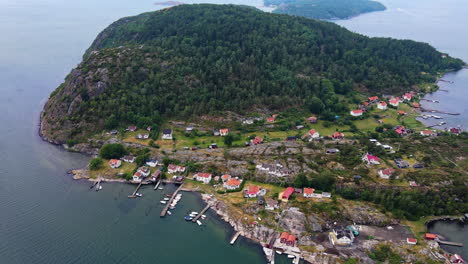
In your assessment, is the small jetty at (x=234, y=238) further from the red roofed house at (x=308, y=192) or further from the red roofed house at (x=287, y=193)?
the red roofed house at (x=308, y=192)

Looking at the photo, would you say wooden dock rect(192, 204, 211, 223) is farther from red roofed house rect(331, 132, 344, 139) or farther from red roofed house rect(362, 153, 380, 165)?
red roofed house rect(331, 132, 344, 139)

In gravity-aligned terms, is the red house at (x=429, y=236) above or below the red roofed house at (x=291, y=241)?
above

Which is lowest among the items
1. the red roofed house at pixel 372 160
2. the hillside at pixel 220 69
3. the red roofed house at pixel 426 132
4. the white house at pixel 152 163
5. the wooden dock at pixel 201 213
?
the wooden dock at pixel 201 213

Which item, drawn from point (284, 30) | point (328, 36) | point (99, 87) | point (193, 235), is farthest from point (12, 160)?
point (328, 36)

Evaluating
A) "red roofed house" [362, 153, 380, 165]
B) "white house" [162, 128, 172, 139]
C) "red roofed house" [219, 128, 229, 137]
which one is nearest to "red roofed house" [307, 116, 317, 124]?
"red roofed house" [362, 153, 380, 165]

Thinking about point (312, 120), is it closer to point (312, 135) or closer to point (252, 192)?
point (312, 135)

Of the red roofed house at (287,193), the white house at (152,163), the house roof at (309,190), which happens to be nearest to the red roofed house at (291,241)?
the red roofed house at (287,193)
